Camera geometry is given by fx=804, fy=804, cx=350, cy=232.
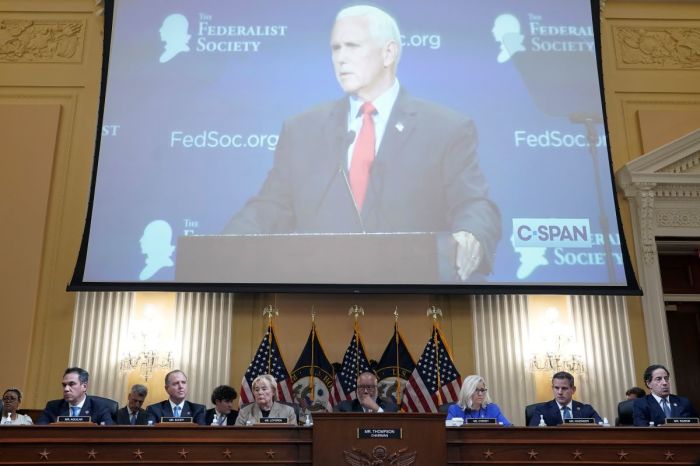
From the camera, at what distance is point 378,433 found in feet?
15.8

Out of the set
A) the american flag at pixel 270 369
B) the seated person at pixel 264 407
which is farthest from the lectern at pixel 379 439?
the american flag at pixel 270 369

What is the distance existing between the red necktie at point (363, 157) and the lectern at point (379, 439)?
379cm

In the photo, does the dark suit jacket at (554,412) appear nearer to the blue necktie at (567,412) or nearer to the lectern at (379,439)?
the blue necktie at (567,412)

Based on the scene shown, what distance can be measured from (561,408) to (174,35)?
5820 millimetres

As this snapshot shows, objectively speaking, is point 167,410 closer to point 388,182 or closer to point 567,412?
point 567,412

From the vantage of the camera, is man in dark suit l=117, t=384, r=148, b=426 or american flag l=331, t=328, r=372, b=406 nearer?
man in dark suit l=117, t=384, r=148, b=426

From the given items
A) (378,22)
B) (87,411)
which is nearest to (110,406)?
(87,411)

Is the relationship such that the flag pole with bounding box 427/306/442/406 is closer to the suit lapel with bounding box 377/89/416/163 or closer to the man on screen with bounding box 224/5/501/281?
the man on screen with bounding box 224/5/501/281

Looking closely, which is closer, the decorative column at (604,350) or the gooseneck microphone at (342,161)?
the decorative column at (604,350)

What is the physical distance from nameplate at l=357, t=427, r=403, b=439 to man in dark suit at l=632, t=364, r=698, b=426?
2.12 m

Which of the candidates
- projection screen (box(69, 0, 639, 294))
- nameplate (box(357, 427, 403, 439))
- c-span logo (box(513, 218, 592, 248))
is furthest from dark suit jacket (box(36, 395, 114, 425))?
c-span logo (box(513, 218, 592, 248))

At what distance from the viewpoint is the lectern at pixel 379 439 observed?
4.79 meters

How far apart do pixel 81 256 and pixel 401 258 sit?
3.25m

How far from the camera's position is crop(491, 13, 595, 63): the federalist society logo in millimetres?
9125
